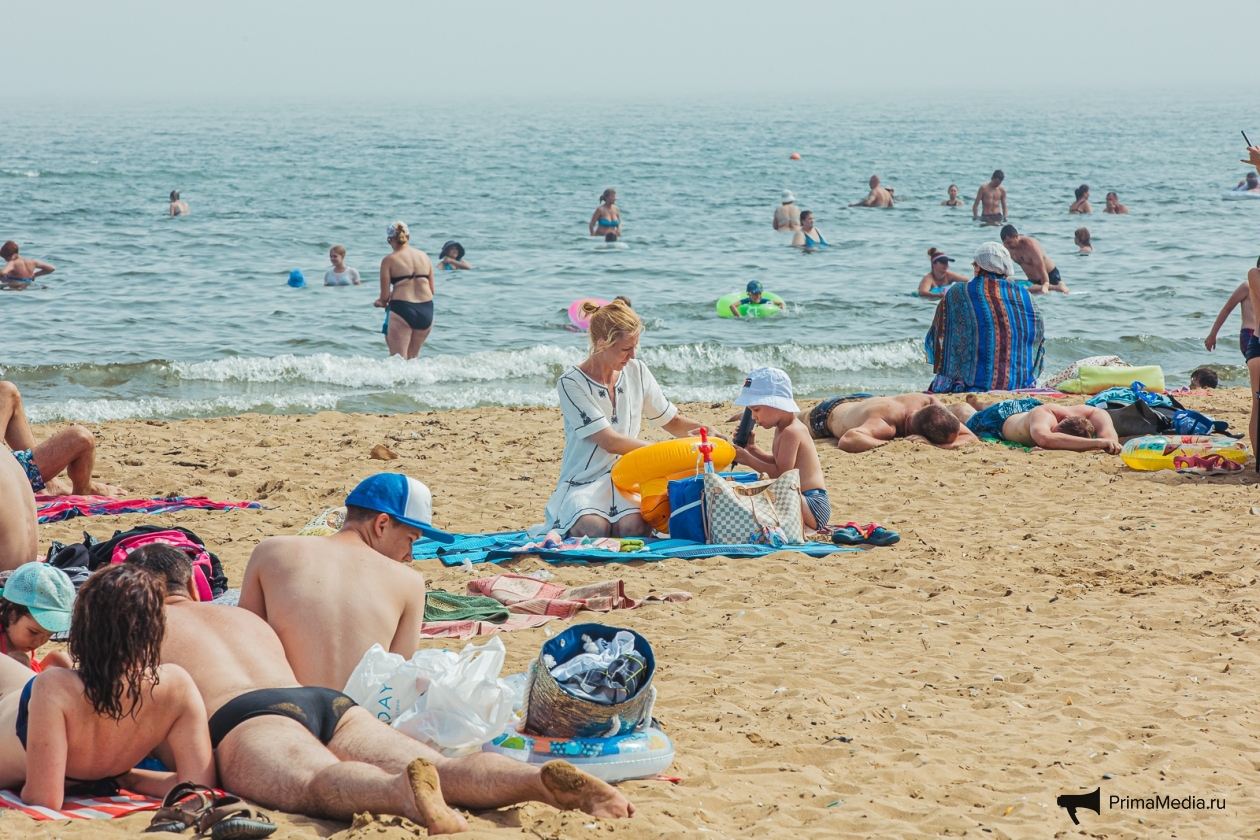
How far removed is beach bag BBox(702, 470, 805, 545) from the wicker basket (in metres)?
2.40

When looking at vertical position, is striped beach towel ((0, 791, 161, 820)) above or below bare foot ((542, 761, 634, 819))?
below

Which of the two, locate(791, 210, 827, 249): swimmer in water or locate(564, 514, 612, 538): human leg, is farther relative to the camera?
locate(791, 210, 827, 249): swimmer in water

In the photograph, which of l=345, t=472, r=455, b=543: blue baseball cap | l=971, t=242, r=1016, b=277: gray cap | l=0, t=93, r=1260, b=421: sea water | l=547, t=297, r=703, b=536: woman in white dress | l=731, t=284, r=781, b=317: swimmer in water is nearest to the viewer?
l=345, t=472, r=455, b=543: blue baseball cap

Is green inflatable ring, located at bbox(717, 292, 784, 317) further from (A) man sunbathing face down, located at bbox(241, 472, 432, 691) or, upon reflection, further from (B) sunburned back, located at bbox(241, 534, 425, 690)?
(B) sunburned back, located at bbox(241, 534, 425, 690)

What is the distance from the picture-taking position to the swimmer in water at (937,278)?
48.5 feet

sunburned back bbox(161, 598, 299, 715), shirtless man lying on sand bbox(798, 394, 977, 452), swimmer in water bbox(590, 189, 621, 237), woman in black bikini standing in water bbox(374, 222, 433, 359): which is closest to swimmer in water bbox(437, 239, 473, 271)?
swimmer in water bbox(590, 189, 621, 237)

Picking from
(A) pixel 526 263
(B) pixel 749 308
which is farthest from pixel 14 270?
(B) pixel 749 308

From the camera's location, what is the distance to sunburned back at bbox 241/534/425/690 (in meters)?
3.22

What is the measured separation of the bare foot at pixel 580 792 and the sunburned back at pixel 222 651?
0.77m

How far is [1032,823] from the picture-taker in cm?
291

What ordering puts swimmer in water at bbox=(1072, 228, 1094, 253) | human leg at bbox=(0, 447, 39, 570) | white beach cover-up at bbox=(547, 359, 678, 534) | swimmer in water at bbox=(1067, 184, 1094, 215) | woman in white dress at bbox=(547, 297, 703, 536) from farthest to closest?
1. swimmer in water at bbox=(1067, 184, 1094, 215)
2. swimmer in water at bbox=(1072, 228, 1094, 253)
3. white beach cover-up at bbox=(547, 359, 678, 534)
4. woman in white dress at bbox=(547, 297, 703, 536)
5. human leg at bbox=(0, 447, 39, 570)

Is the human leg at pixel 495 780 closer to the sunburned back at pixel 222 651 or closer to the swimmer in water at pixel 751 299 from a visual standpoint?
the sunburned back at pixel 222 651

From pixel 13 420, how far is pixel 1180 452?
265 inches

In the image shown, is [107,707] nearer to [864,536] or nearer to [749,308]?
[864,536]
